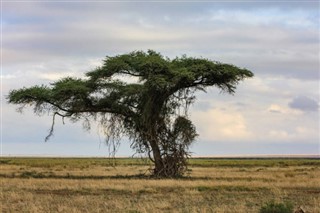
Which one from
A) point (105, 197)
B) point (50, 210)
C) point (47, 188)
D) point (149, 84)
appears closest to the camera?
point (50, 210)

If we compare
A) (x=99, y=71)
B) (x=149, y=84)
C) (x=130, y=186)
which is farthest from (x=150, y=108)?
(x=130, y=186)

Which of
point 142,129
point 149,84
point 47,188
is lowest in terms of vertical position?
point 47,188

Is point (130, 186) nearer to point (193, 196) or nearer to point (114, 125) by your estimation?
point (193, 196)

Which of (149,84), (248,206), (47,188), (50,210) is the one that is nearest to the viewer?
(50,210)

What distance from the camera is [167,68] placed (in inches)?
1607

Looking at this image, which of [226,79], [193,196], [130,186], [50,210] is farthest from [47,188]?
[226,79]

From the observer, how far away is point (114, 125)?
44000 millimetres

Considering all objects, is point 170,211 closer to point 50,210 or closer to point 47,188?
point 50,210

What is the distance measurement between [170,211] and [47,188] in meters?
12.4

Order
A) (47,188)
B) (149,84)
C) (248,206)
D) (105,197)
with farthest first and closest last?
(149,84)
(47,188)
(105,197)
(248,206)

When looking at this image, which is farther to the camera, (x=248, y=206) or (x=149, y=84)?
(x=149, y=84)

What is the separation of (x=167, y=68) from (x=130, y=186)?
12117 mm

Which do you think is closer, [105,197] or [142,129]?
[105,197]

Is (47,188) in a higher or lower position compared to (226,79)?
lower
